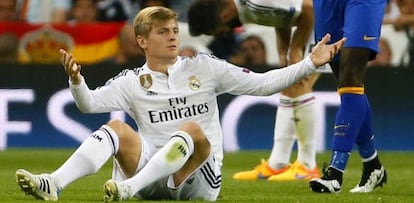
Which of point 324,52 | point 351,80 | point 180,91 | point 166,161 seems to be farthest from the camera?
point 351,80

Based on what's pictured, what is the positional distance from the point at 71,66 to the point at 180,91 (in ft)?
2.38

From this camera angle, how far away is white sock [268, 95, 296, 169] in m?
10.6

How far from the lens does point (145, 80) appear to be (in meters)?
7.49

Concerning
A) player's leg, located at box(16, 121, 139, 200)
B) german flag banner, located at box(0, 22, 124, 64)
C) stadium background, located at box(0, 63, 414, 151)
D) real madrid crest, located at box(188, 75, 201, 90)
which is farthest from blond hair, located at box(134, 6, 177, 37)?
german flag banner, located at box(0, 22, 124, 64)

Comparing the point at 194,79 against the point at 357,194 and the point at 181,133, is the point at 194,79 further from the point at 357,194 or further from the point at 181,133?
the point at 357,194

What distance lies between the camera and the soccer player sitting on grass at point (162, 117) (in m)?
7.02

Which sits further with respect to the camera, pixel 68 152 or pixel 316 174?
pixel 68 152

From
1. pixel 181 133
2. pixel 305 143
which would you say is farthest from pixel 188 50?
pixel 181 133

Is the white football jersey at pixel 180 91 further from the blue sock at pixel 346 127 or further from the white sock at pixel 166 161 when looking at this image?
the blue sock at pixel 346 127

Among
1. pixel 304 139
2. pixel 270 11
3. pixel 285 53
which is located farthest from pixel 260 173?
pixel 270 11

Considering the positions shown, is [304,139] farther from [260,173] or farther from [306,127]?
[260,173]

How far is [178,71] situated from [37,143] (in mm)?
7133

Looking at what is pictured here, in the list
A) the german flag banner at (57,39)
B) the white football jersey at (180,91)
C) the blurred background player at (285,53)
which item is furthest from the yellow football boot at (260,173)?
the german flag banner at (57,39)

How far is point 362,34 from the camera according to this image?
329 inches
